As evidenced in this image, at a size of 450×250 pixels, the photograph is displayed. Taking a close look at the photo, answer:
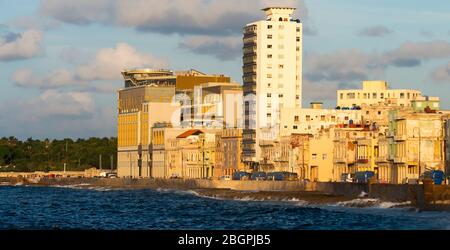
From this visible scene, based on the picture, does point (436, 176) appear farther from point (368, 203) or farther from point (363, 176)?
point (363, 176)

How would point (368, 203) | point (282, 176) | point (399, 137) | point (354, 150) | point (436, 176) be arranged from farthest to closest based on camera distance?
point (282, 176)
point (354, 150)
point (399, 137)
point (436, 176)
point (368, 203)

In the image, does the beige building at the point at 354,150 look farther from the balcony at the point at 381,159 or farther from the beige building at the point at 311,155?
the balcony at the point at 381,159

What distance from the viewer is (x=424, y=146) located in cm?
14138

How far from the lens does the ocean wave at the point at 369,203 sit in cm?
10582

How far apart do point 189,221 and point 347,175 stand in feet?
259

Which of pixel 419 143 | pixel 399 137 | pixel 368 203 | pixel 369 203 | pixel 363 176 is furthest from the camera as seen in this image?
pixel 363 176

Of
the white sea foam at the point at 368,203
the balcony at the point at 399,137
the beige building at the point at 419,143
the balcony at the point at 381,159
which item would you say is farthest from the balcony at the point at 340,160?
the white sea foam at the point at 368,203

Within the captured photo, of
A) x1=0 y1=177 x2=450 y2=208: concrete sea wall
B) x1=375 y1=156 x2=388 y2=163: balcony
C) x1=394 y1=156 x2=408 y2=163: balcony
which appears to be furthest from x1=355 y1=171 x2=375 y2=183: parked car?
x1=0 y1=177 x2=450 y2=208: concrete sea wall

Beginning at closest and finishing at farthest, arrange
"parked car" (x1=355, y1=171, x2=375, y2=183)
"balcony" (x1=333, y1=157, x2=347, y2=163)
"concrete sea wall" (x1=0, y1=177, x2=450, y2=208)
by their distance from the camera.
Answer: "concrete sea wall" (x1=0, y1=177, x2=450, y2=208) < "parked car" (x1=355, y1=171, x2=375, y2=183) < "balcony" (x1=333, y1=157, x2=347, y2=163)

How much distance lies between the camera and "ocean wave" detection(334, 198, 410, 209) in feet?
347

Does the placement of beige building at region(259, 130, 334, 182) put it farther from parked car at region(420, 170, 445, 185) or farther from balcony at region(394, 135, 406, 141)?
parked car at region(420, 170, 445, 185)

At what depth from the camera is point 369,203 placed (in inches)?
4392

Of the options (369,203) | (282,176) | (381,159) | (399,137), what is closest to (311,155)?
(282,176)

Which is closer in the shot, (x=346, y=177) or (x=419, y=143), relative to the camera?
(x=419, y=143)
